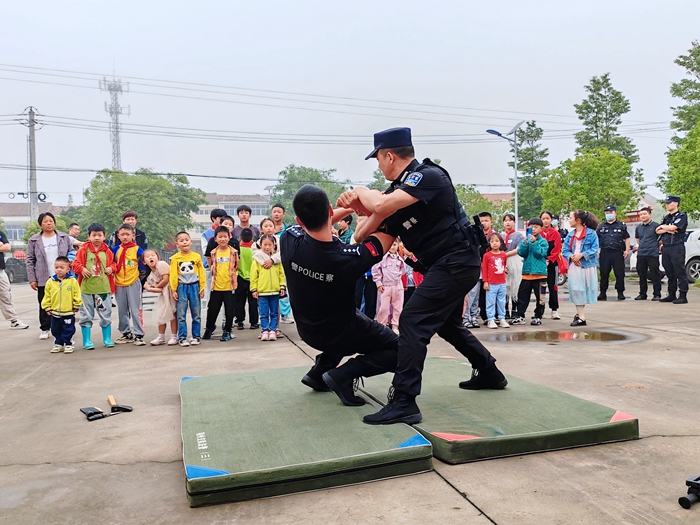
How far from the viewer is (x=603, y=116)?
40938 millimetres

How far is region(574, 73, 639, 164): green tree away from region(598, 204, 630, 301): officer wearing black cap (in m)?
30.8

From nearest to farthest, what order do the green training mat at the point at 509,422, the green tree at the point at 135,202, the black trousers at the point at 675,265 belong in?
1. the green training mat at the point at 509,422
2. the black trousers at the point at 675,265
3. the green tree at the point at 135,202

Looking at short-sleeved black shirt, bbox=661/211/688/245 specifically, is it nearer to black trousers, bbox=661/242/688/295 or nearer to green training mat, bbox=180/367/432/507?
black trousers, bbox=661/242/688/295

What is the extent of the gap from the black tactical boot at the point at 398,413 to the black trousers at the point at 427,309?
0.05 m

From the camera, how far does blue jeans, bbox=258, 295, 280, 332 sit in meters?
7.87

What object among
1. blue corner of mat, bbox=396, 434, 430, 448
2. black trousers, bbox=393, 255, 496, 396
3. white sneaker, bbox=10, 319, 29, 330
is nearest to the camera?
blue corner of mat, bbox=396, 434, 430, 448

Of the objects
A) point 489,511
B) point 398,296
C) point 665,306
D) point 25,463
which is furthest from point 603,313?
point 25,463

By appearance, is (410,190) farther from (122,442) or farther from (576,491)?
(122,442)

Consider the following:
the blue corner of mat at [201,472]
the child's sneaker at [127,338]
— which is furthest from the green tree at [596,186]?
the blue corner of mat at [201,472]

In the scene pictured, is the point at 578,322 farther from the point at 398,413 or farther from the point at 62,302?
the point at 62,302

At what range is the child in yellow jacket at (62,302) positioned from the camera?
713cm

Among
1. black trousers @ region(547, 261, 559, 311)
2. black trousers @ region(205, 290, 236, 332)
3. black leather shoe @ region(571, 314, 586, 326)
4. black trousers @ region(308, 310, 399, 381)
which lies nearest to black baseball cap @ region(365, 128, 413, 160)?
black trousers @ region(308, 310, 399, 381)

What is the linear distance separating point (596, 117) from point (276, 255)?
39.1 metres

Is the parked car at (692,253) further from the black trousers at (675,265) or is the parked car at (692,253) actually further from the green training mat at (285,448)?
the green training mat at (285,448)
